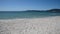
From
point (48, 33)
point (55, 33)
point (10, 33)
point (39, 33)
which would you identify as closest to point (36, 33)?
point (39, 33)

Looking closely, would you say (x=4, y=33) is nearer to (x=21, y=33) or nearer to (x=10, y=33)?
(x=10, y=33)

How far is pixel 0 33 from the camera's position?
4754 millimetres

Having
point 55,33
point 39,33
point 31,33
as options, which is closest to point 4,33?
point 31,33

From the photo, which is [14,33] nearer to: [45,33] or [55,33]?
[45,33]

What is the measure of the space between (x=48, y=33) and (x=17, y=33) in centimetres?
136

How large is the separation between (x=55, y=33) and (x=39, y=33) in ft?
2.25

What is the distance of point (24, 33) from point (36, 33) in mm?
532

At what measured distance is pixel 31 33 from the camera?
188 inches

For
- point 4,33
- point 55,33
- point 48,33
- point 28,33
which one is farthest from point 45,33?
point 4,33

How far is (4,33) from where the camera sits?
4773mm

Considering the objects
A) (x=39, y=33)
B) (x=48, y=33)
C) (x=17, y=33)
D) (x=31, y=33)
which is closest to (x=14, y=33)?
(x=17, y=33)

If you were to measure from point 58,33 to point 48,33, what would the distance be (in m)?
0.42

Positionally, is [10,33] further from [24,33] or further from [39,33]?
[39,33]

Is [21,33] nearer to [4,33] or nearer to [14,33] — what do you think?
[14,33]
